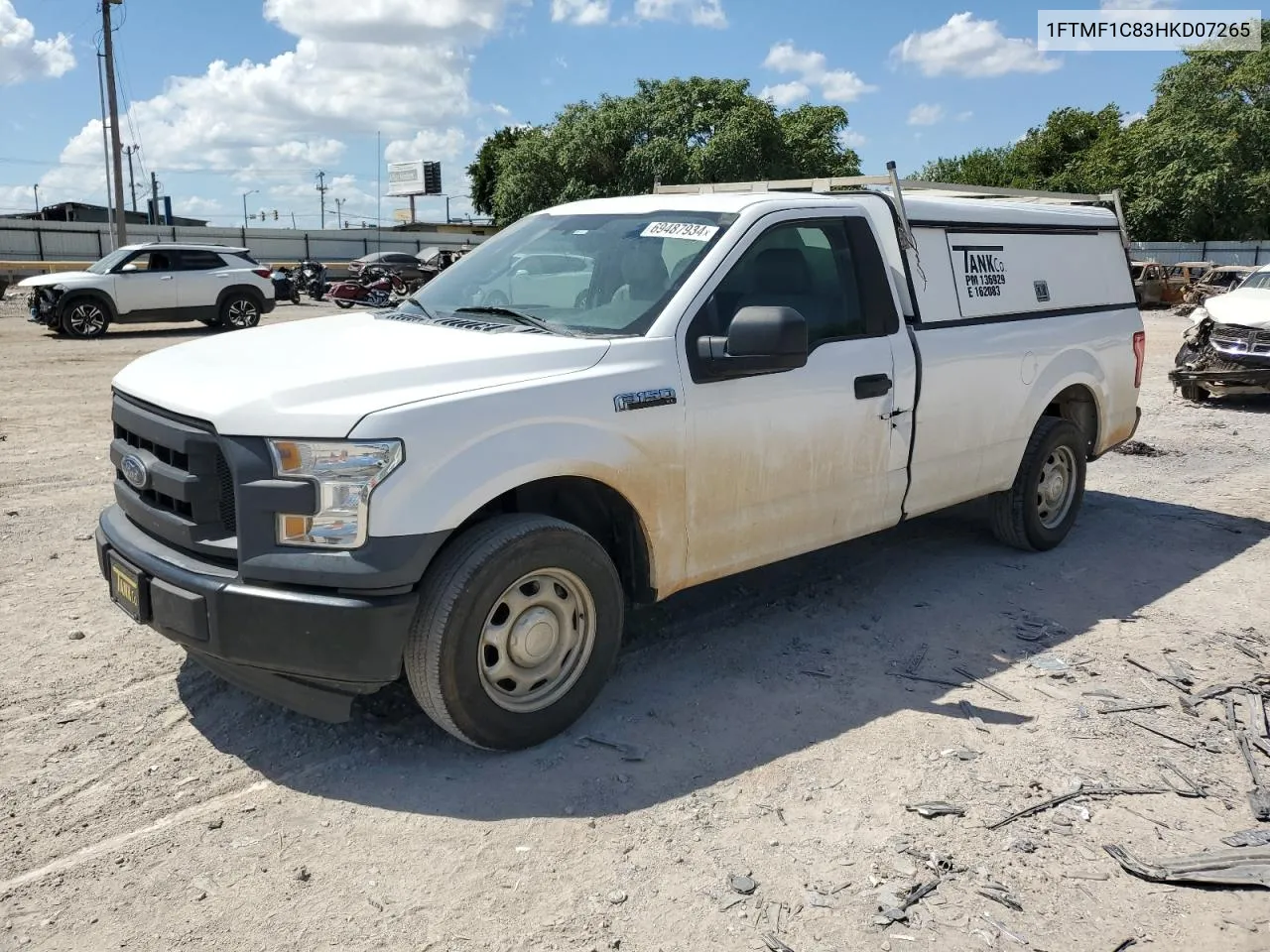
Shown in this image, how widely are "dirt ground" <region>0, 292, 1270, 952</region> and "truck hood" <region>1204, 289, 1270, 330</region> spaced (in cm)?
794

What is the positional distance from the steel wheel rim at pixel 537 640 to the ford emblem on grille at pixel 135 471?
1.37 m

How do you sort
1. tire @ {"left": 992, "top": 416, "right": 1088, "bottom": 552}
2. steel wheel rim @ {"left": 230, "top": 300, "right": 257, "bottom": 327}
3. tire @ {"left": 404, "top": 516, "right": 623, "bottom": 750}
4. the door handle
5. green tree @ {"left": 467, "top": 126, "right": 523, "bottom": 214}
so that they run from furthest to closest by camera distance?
1. green tree @ {"left": 467, "top": 126, "right": 523, "bottom": 214}
2. steel wheel rim @ {"left": 230, "top": 300, "right": 257, "bottom": 327}
3. tire @ {"left": 992, "top": 416, "right": 1088, "bottom": 552}
4. the door handle
5. tire @ {"left": 404, "top": 516, "right": 623, "bottom": 750}

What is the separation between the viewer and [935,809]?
3.58 meters

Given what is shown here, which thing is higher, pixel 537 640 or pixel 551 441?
pixel 551 441

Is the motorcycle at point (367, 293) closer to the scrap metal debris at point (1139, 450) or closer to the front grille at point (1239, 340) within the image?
the front grille at point (1239, 340)

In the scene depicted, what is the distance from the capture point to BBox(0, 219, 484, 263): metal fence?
43812mm

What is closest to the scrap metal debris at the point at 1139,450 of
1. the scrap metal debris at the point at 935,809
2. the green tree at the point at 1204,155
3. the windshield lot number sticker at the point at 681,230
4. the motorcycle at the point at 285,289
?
the windshield lot number sticker at the point at 681,230

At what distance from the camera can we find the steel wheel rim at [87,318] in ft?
64.1

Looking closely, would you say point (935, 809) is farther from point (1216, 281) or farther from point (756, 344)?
point (1216, 281)

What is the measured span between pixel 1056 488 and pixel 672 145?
127 ft

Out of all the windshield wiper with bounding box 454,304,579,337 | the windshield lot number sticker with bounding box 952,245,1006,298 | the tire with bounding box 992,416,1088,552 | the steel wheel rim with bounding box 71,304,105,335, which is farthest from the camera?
the steel wheel rim with bounding box 71,304,105,335

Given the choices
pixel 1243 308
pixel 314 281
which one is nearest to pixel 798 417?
pixel 1243 308

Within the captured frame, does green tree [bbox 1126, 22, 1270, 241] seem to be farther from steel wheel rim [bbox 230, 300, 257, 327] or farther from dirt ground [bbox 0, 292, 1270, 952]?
dirt ground [bbox 0, 292, 1270, 952]

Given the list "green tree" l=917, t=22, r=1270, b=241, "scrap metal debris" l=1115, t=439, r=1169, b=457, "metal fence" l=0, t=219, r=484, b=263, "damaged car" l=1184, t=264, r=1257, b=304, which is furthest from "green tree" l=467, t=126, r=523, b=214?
"scrap metal debris" l=1115, t=439, r=1169, b=457
